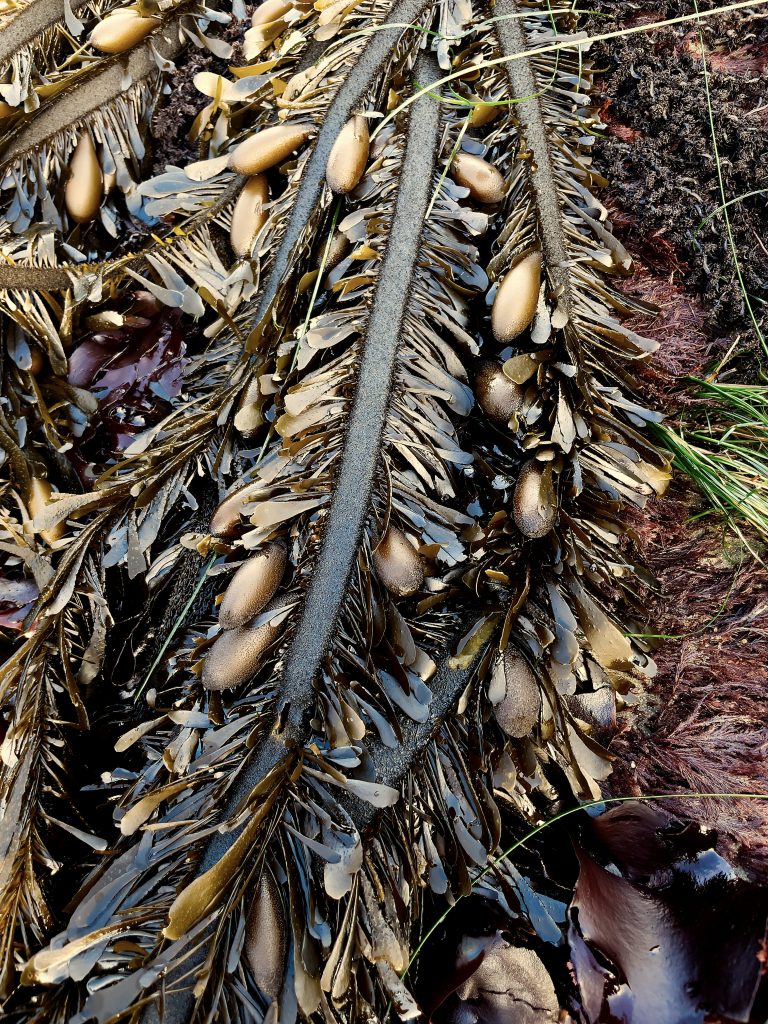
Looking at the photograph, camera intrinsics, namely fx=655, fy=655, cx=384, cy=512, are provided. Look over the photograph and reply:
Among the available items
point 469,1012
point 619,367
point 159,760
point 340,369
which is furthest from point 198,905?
point 619,367

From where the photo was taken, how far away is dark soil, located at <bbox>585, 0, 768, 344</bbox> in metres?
1.10

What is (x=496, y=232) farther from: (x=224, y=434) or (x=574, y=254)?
(x=224, y=434)

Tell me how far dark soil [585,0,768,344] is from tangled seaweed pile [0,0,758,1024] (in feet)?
0.36

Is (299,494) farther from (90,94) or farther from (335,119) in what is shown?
(90,94)

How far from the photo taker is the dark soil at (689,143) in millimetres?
1098

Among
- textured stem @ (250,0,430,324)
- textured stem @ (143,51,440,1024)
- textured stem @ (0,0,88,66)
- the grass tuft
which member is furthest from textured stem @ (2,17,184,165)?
→ the grass tuft

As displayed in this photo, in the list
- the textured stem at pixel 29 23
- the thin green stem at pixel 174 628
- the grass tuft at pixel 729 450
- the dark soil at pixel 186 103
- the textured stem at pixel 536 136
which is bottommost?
the grass tuft at pixel 729 450

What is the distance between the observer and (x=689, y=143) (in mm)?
1099

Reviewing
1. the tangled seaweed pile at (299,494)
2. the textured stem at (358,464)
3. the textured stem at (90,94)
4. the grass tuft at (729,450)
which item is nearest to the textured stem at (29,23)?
the tangled seaweed pile at (299,494)

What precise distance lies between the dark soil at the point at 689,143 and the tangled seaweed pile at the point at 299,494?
0.11m

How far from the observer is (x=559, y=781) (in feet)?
3.51

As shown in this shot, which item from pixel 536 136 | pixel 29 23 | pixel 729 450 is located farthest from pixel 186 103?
pixel 729 450

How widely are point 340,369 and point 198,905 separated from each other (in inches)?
27.2

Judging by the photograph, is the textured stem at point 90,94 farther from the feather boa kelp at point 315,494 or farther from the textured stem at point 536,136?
the textured stem at point 536,136
